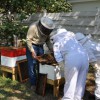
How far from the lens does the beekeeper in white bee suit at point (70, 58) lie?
498 centimetres

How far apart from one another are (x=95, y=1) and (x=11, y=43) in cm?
689

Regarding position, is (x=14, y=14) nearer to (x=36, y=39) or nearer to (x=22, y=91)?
(x=36, y=39)

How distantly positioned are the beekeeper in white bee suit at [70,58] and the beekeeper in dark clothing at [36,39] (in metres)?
0.77

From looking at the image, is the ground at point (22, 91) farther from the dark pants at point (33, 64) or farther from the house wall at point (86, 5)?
the house wall at point (86, 5)

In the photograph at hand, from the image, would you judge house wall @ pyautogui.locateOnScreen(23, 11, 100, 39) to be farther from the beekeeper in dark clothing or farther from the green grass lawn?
the green grass lawn

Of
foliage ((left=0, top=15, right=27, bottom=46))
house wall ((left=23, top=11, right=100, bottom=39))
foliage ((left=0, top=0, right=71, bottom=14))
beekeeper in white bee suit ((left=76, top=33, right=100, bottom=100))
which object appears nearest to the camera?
beekeeper in white bee suit ((left=76, top=33, right=100, bottom=100))

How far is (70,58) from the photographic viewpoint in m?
4.95

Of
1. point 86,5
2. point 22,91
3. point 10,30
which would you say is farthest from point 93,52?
point 86,5

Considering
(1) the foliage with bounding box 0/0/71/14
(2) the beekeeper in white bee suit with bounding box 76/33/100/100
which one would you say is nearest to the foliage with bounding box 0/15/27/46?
(1) the foliage with bounding box 0/0/71/14

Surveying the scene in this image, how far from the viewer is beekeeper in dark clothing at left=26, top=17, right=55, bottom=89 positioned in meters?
5.92

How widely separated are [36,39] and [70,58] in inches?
64.1

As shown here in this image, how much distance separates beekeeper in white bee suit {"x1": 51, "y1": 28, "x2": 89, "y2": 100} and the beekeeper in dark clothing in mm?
774

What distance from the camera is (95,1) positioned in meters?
14.2

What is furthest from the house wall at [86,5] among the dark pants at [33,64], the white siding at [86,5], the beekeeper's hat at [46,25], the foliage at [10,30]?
the beekeeper's hat at [46,25]
